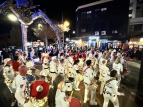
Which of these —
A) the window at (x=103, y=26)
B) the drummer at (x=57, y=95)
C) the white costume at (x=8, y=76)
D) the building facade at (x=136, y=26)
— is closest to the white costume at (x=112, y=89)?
the drummer at (x=57, y=95)

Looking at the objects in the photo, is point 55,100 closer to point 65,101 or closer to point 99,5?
point 65,101

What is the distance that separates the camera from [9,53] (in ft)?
41.9

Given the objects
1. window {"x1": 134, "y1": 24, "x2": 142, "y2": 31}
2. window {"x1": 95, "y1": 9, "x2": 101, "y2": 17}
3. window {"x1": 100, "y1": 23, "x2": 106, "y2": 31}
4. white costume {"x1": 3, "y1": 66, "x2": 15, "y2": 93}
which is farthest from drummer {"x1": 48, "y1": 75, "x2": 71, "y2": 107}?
window {"x1": 95, "y1": 9, "x2": 101, "y2": 17}

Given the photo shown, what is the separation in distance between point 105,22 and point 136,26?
6773 millimetres

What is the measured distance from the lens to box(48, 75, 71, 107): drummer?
2011 millimetres

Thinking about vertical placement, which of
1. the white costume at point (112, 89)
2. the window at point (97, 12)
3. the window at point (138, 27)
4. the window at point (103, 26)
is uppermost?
the window at point (97, 12)

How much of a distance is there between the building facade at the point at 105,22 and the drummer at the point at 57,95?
1885 cm

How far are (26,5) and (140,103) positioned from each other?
1192cm

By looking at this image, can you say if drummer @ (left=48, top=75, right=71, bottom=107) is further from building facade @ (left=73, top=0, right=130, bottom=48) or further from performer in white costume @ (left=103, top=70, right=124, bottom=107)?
building facade @ (left=73, top=0, right=130, bottom=48)

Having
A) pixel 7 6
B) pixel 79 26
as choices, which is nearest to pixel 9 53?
pixel 7 6

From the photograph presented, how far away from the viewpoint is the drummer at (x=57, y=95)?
2.01m

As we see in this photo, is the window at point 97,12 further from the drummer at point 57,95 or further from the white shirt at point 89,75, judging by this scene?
the drummer at point 57,95

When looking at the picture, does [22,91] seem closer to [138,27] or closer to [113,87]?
[113,87]

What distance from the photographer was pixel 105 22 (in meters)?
22.8
